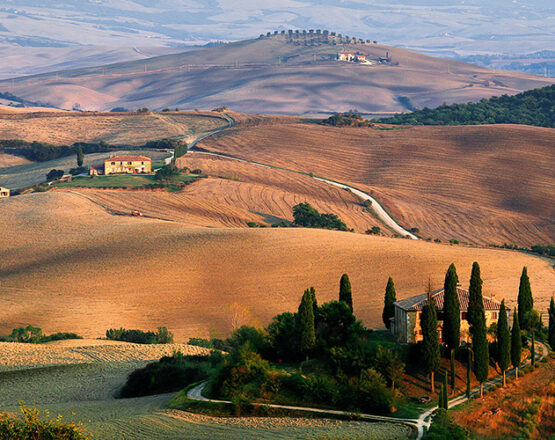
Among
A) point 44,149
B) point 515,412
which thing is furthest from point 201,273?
point 44,149

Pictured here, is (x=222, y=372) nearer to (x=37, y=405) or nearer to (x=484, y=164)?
(x=37, y=405)

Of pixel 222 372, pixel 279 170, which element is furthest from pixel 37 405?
pixel 279 170

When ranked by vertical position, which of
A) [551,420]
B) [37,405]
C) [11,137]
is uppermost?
[551,420]

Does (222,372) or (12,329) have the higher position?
(222,372)

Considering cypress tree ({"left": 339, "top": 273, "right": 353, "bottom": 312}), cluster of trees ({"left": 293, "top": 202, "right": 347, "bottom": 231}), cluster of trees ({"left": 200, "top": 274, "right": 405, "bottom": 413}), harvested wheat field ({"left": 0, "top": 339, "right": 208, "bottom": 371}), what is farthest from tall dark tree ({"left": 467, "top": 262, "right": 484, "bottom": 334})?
cluster of trees ({"left": 293, "top": 202, "right": 347, "bottom": 231})

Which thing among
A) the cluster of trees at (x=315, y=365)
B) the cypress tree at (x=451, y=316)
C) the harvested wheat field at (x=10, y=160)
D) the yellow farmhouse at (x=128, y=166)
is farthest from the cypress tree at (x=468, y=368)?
the harvested wheat field at (x=10, y=160)

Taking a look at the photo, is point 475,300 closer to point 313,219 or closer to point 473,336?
point 473,336

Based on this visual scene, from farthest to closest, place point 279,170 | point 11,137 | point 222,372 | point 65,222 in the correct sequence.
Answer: point 11,137 < point 279,170 < point 65,222 < point 222,372

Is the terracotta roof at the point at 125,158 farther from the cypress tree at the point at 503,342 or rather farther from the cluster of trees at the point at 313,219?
the cypress tree at the point at 503,342
